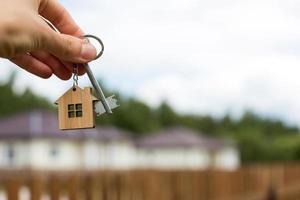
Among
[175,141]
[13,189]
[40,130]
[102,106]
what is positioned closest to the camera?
[102,106]

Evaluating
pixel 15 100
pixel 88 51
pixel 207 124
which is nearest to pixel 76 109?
pixel 88 51

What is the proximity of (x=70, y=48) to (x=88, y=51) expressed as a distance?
9cm

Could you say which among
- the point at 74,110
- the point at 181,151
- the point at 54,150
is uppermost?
the point at 74,110

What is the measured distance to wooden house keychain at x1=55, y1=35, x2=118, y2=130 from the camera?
1638 mm

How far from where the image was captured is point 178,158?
191 ft

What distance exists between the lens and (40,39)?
4.10 feet

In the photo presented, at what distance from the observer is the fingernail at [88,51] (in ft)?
4.92

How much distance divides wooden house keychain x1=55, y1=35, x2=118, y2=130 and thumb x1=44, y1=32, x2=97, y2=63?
8 centimetres

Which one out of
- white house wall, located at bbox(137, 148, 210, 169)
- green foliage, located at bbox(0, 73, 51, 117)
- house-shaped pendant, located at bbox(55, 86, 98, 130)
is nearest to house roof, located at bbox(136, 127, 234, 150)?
white house wall, located at bbox(137, 148, 210, 169)

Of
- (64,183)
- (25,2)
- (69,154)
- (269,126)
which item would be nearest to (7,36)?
(25,2)

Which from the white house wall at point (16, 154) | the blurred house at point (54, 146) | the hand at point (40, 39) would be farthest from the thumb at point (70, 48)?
the white house wall at point (16, 154)

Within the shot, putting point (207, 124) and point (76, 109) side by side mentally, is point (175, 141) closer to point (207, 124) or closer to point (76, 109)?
point (207, 124)

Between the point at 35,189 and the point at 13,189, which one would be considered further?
the point at 35,189

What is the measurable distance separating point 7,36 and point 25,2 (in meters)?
0.14
